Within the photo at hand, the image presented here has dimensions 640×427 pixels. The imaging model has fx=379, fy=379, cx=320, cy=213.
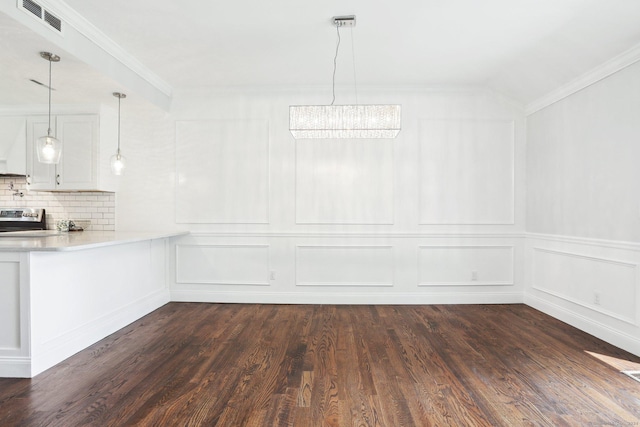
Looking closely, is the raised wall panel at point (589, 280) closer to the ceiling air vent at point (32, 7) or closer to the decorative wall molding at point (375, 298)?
the decorative wall molding at point (375, 298)

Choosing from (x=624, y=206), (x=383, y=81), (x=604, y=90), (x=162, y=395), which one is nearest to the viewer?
(x=162, y=395)

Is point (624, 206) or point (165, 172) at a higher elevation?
point (165, 172)

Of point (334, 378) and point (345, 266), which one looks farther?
point (345, 266)

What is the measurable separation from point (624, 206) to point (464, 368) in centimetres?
209

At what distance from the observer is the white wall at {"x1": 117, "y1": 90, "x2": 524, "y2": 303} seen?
488 cm

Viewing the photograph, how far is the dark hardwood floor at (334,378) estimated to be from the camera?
2176 millimetres

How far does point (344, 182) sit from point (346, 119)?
1.99 meters

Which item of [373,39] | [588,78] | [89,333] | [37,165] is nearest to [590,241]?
[588,78]

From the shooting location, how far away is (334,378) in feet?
8.76

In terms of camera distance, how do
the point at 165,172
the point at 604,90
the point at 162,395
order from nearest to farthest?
1. the point at 162,395
2. the point at 604,90
3. the point at 165,172

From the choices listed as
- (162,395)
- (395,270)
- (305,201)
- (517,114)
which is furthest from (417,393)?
(517,114)

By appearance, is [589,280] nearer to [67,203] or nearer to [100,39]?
[100,39]

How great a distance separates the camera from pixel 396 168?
4883 mm

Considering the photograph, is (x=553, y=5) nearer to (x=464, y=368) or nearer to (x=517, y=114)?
(x=517, y=114)
